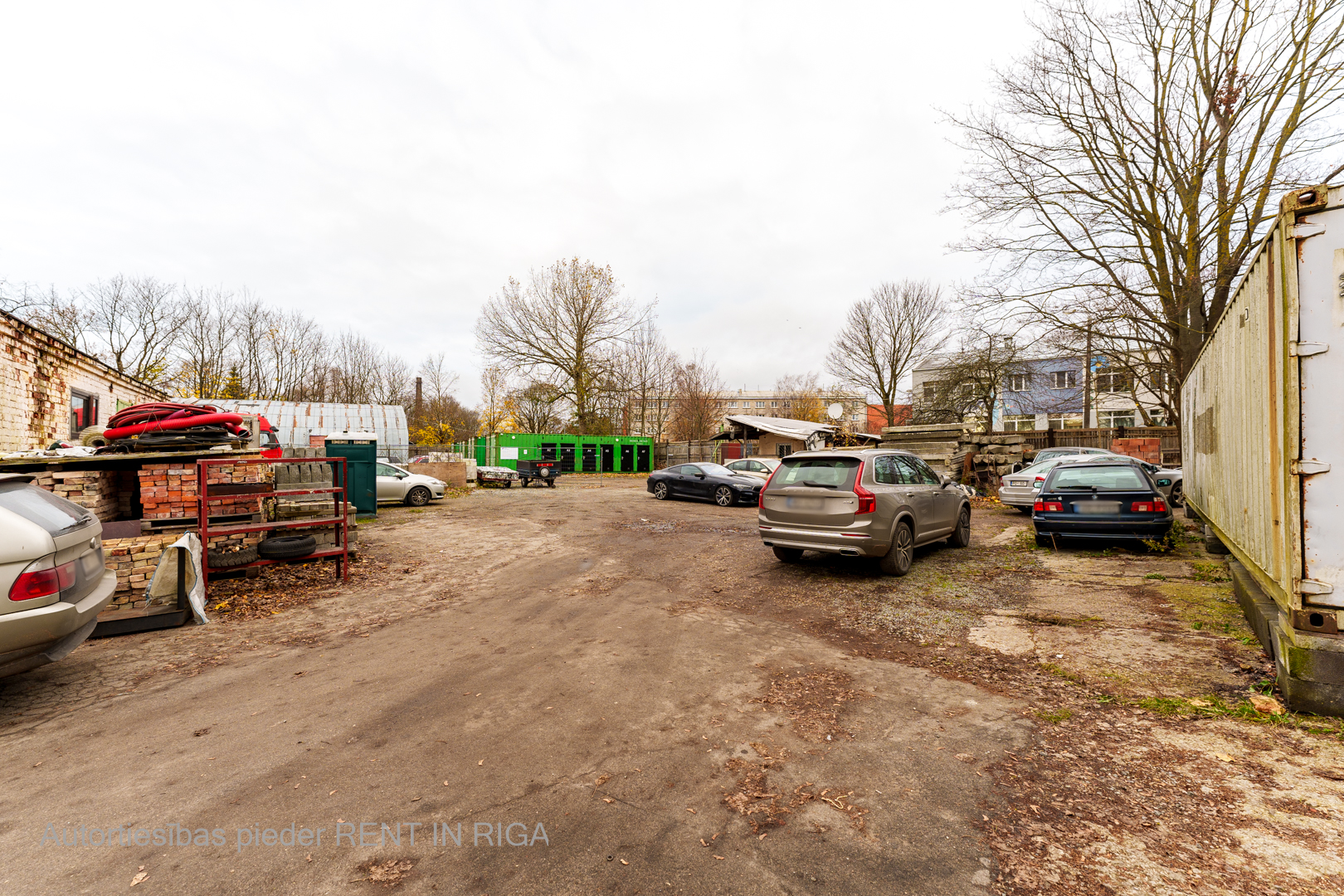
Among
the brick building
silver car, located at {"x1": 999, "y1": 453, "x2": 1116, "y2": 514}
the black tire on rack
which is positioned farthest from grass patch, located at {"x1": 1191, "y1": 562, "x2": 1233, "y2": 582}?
the brick building

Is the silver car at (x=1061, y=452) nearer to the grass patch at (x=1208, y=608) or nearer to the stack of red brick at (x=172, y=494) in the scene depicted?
the grass patch at (x=1208, y=608)

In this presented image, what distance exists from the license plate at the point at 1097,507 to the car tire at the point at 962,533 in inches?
58.4

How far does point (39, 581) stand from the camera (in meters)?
3.54

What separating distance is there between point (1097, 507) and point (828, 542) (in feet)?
A: 15.1

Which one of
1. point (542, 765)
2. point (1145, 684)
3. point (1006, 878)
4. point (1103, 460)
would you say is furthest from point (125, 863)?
point (1103, 460)

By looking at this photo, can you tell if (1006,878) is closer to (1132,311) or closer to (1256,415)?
(1256,415)

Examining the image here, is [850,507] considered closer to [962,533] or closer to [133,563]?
[962,533]

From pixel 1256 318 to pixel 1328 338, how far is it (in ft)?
3.02

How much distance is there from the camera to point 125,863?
227 cm

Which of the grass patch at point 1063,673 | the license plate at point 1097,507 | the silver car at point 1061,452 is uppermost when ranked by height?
the silver car at point 1061,452

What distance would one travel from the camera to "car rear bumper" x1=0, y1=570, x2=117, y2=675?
3.39 m

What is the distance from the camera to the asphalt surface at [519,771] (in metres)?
2.23

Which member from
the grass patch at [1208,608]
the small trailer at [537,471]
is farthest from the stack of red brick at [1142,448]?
the small trailer at [537,471]

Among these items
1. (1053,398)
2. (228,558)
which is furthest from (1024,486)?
(1053,398)
